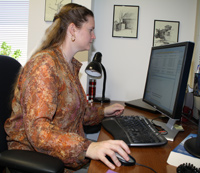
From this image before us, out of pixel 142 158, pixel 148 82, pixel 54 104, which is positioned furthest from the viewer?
pixel 148 82

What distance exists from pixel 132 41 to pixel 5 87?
140 cm

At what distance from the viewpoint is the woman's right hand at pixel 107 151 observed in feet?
2.00

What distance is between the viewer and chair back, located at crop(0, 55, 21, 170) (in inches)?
34.3

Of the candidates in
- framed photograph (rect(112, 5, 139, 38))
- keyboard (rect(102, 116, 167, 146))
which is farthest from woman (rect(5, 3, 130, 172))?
framed photograph (rect(112, 5, 139, 38))

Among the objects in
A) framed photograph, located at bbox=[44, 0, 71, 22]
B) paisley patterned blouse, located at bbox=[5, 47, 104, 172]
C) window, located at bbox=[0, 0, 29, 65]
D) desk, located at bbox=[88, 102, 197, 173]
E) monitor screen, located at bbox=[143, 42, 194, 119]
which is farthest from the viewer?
window, located at bbox=[0, 0, 29, 65]

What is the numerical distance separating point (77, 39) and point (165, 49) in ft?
1.66

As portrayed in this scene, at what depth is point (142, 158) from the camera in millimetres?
671

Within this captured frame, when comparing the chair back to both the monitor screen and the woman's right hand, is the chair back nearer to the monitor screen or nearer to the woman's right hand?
the woman's right hand

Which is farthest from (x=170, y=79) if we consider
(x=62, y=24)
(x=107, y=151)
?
(x=62, y=24)

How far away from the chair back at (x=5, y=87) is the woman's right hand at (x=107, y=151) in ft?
1.48

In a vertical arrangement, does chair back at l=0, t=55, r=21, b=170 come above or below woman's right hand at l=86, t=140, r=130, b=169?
above

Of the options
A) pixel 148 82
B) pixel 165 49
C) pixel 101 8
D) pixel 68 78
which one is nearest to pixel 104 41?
pixel 101 8

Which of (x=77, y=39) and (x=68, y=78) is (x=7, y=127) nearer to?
(x=68, y=78)

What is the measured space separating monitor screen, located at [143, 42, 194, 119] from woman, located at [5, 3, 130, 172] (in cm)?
30
